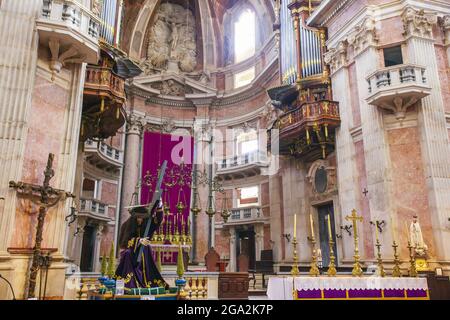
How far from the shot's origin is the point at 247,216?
2083 cm

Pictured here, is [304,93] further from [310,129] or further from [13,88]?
[13,88]

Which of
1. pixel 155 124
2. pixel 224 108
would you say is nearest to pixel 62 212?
pixel 155 124

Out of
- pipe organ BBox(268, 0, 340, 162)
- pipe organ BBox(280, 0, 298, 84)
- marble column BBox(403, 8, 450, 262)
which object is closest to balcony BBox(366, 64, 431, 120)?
marble column BBox(403, 8, 450, 262)

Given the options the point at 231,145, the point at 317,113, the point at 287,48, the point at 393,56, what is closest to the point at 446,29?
the point at 393,56

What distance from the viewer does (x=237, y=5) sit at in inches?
995

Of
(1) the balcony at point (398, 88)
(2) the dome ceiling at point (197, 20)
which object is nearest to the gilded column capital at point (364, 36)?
(1) the balcony at point (398, 88)

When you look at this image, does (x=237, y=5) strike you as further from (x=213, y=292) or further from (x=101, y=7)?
(x=213, y=292)

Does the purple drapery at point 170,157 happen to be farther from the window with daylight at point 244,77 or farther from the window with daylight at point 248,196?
the window with daylight at point 244,77

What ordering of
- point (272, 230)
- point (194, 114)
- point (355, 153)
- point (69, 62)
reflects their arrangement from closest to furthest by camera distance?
point (69, 62)
point (355, 153)
point (272, 230)
point (194, 114)

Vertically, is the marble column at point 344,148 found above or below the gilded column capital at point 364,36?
below

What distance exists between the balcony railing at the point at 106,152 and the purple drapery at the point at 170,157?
1.73 metres

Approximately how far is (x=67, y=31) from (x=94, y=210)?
11.1 m

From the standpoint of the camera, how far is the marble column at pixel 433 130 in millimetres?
11008

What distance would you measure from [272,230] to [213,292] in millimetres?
9643
